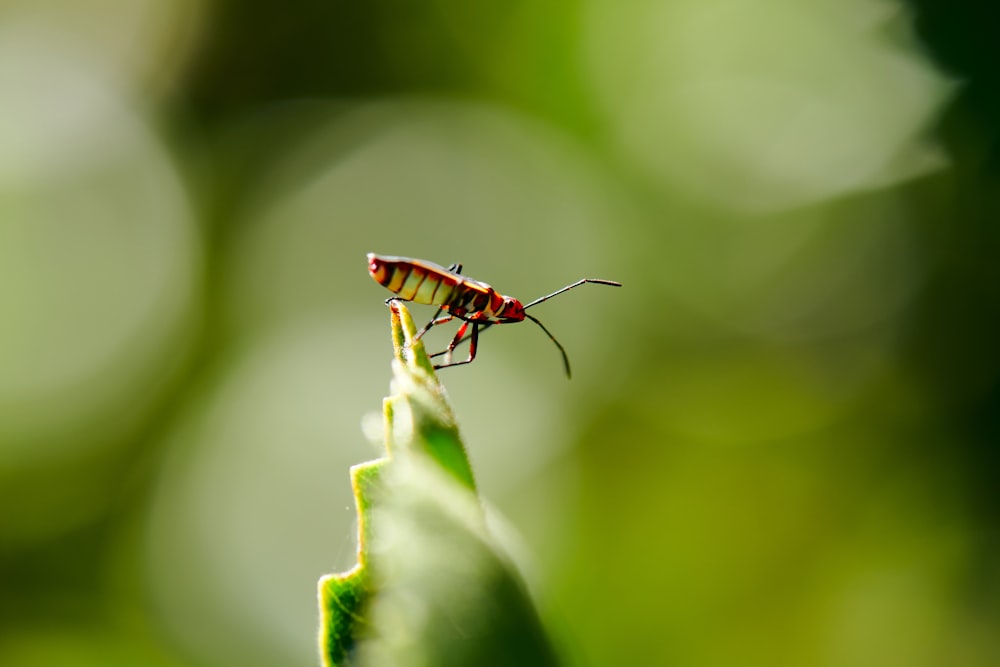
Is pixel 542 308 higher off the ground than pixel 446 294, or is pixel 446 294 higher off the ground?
pixel 542 308

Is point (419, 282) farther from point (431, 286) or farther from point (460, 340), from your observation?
point (460, 340)

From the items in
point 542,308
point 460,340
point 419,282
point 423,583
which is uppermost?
point 542,308

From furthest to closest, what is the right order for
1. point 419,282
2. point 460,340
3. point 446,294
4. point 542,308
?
point 542,308, point 460,340, point 446,294, point 419,282

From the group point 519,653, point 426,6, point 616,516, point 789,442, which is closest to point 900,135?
point 789,442

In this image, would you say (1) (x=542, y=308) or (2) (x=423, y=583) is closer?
(2) (x=423, y=583)

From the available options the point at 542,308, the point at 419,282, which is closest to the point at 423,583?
the point at 419,282

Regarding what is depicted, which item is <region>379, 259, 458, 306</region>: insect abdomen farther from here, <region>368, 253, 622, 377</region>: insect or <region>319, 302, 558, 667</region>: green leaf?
<region>319, 302, 558, 667</region>: green leaf

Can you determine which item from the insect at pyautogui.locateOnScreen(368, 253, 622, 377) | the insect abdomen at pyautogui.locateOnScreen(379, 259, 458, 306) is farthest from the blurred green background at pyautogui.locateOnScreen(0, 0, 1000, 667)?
the insect abdomen at pyautogui.locateOnScreen(379, 259, 458, 306)

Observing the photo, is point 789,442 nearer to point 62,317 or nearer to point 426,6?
point 426,6
